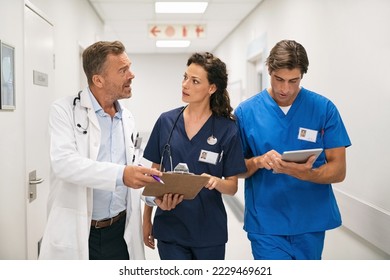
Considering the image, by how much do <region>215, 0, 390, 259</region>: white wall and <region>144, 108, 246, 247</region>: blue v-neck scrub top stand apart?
88 cm

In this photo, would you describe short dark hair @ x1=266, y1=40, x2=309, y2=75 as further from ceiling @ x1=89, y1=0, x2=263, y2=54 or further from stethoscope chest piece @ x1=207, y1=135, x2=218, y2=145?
ceiling @ x1=89, y1=0, x2=263, y2=54

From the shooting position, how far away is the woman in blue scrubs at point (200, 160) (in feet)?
4.97

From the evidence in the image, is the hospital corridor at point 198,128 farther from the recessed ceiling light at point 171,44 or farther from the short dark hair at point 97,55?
the recessed ceiling light at point 171,44

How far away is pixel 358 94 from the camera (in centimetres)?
229

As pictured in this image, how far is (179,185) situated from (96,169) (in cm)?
27

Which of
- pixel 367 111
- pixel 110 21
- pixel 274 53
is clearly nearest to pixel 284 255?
pixel 274 53

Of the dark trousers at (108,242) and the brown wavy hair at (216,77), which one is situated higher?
the brown wavy hair at (216,77)

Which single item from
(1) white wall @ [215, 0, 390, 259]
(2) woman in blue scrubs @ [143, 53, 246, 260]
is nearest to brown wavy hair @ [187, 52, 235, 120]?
(2) woman in blue scrubs @ [143, 53, 246, 260]

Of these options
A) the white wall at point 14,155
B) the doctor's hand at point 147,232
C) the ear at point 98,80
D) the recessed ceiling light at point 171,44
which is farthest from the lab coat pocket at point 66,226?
the recessed ceiling light at point 171,44

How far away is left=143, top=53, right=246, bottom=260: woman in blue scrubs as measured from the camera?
1.51 meters

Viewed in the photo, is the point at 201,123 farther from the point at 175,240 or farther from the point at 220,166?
the point at 175,240

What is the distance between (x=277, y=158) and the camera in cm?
146

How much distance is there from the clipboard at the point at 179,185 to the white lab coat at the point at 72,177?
136 millimetres

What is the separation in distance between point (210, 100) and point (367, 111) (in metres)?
1.01
